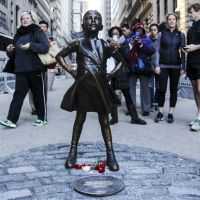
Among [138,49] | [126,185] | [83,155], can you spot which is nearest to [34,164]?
[83,155]

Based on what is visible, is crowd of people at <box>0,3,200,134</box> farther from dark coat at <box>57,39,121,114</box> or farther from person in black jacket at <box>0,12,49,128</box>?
dark coat at <box>57,39,121,114</box>

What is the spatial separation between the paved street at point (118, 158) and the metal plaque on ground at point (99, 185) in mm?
63

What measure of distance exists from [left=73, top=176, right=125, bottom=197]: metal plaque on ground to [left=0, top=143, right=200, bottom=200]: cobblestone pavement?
0.05 metres

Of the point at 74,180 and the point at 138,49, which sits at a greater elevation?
the point at 138,49

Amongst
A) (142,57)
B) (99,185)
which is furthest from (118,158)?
(142,57)

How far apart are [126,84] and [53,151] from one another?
293cm

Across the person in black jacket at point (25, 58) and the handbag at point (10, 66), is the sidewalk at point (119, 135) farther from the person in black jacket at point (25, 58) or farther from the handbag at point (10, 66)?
the handbag at point (10, 66)

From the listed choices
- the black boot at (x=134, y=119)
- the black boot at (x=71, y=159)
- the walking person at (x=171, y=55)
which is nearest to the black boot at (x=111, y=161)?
the black boot at (x=71, y=159)

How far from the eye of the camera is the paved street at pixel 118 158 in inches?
128

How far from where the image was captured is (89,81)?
3822mm

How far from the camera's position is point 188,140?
221 inches

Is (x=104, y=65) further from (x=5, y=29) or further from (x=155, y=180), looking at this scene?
(x=5, y=29)

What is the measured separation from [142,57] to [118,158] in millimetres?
4174

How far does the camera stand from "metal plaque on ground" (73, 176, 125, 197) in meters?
3.18
